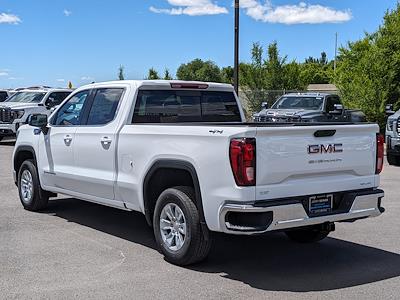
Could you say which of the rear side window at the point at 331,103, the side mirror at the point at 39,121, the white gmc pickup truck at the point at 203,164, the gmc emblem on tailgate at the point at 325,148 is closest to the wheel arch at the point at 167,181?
the white gmc pickup truck at the point at 203,164

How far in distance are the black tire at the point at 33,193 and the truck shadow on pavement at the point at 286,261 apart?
2.91 feet

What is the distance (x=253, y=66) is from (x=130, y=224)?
90.6ft

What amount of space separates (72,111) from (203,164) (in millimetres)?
3081

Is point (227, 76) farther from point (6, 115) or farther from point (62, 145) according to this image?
point (62, 145)

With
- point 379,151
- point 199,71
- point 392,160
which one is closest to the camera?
point 379,151

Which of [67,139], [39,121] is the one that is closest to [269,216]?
[67,139]

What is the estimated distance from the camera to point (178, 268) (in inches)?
235

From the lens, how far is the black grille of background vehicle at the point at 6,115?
20.5 metres

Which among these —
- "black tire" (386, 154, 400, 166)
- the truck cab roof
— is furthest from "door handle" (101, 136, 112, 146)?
"black tire" (386, 154, 400, 166)

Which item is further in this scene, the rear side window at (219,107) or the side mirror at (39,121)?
the side mirror at (39,121)

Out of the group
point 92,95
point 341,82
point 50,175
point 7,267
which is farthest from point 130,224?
point 341,82

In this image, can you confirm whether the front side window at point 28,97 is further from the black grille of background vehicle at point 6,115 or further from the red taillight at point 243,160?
the red taillight at point 243,160

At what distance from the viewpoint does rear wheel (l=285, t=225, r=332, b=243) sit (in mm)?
6848

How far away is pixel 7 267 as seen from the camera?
19.6ft
